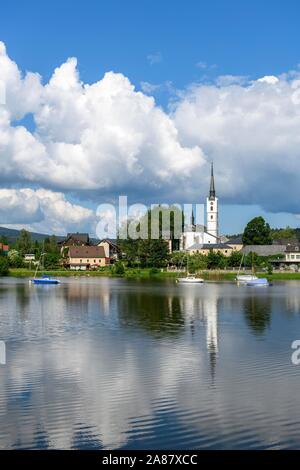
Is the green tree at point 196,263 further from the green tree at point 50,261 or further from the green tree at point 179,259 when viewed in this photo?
the green tree at point 50,261

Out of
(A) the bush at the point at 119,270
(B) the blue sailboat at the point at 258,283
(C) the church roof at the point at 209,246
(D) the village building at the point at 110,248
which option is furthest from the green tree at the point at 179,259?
(B) the blue sailboat at the point at 258,283

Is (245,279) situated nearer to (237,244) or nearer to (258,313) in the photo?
(258,313)

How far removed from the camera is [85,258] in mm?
170250

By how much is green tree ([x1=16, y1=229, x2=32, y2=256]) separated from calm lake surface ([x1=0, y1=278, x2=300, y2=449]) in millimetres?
143906

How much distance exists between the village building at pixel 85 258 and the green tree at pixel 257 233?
39.2 metres

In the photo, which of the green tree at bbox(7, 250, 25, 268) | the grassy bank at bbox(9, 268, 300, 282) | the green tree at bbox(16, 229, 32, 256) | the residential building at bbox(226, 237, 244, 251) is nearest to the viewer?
the grassy bank at bbox(9, 268, 300, 282)

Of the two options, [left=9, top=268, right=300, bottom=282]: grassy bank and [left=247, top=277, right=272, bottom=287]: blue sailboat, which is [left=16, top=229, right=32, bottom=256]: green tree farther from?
[left=247, top=277, right=272, bottom=287]: blue sailboat

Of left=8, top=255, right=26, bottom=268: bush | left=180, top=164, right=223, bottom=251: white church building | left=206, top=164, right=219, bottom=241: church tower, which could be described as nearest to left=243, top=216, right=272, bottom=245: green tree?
left=180, top=164, right=223, bottom=251: white church building

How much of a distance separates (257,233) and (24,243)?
6777 centimetres

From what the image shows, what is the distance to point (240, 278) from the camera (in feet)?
350

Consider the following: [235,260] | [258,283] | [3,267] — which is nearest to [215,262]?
[235,260]

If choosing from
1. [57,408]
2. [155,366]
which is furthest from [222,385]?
[57,408]

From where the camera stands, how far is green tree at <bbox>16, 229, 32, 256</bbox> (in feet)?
604
